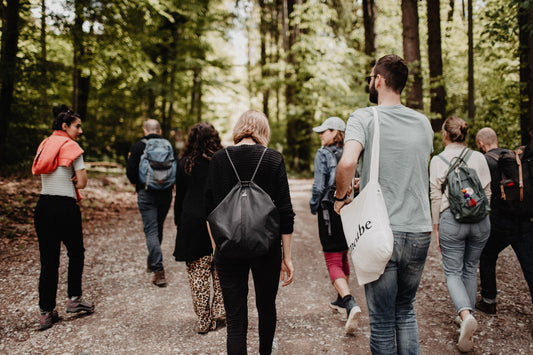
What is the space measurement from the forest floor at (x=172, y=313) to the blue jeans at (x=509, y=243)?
20.6 inches

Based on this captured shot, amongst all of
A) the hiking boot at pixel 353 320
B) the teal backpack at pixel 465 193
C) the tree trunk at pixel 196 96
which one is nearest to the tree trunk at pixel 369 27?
the tree trunk at pixel 196 96

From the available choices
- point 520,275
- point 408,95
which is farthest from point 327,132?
point 408,95

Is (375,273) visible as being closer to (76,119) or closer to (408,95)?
(76,119)

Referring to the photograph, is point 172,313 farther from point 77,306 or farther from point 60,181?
point 60,181

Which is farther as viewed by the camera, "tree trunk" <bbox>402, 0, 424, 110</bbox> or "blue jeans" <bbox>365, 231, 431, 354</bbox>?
"tree trunk" <bbox>402, 0, 424, 110</bbox>

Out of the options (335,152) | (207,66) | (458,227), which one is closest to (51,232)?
(335,152)

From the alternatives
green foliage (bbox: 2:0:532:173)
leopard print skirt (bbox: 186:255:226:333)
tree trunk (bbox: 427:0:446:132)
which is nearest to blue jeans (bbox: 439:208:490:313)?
leopard print skirt (bbox: 186:255:226:333)

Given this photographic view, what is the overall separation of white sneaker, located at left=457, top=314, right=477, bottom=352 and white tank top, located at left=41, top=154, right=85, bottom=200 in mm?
4278

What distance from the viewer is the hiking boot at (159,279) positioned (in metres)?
5.44

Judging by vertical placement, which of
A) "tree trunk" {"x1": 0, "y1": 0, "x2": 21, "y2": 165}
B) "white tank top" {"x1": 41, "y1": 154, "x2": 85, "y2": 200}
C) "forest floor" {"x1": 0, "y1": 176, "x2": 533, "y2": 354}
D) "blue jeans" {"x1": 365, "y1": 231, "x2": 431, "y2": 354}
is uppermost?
"tree trunk" {"x1": 0, "y1": 0, "x2": 21, "y2": 165}

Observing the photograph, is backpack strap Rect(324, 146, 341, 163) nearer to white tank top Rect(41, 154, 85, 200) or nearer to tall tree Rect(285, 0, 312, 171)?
white tank top Rect(41, 154, 85, 200)

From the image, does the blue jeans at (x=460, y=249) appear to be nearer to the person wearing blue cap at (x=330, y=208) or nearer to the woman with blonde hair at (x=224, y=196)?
the person wearing blue cap at (x=330, y=208)

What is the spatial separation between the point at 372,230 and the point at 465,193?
6.14 ft

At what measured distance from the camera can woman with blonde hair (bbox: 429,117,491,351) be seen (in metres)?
3.76
